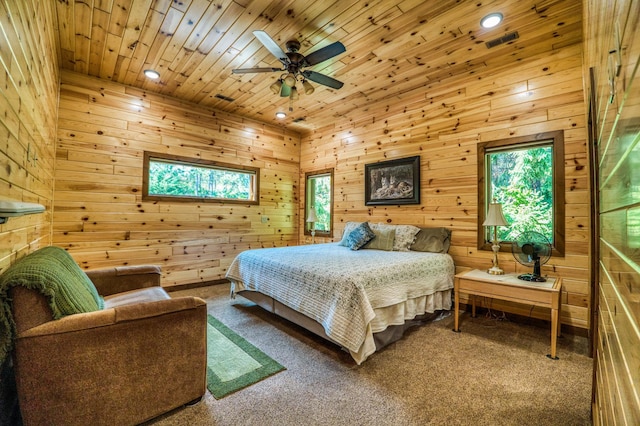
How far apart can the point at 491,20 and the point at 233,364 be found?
143 inches

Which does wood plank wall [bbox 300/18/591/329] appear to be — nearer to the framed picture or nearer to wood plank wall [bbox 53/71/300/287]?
the framed picture

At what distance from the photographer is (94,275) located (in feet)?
7.94

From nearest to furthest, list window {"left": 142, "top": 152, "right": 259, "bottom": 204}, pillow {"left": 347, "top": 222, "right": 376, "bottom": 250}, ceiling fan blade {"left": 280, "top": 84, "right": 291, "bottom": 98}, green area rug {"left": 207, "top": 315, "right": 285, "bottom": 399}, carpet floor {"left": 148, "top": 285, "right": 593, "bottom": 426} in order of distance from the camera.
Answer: carpet floor {"left": 148, "top": 285, "right": 593, "bottom": 426}
green area rug {"left": 207, "top": 315, "right": 285, "bottom": 399}
ceiling fan blade {"left": 280, "top": 84, "right": 291, "bottom": 98}
pillow {"left": 347, "top": 222, "right": 376, "bottom": 250}
window {"left": 142, "top": 152, "right": 259, "bottom": 204}

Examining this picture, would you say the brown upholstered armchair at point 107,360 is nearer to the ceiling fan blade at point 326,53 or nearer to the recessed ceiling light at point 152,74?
the ceiling fan blade at point 326,53

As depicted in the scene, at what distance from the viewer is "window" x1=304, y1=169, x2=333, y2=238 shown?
5.20m

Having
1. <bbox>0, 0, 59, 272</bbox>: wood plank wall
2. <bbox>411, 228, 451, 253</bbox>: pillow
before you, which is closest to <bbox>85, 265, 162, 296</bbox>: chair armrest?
<bbox>0, 0, 59, 272</bbox>: wood plank wall

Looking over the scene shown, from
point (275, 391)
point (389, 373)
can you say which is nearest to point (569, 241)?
point (389, 373)

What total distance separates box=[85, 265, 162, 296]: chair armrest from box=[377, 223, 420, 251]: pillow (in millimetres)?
2738

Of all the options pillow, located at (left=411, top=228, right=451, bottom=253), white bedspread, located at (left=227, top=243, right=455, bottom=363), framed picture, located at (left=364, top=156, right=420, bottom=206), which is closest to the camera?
white bedspread, located at (left=227, top=243, right=455, bottom=363)

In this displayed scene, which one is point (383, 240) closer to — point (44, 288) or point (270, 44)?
point (270, 44)

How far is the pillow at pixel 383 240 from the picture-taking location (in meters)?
3.67

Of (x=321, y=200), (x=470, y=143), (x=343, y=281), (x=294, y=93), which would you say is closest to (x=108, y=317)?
(x=343, y=281)

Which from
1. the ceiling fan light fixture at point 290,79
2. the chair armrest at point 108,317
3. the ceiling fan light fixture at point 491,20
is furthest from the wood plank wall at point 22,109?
the ceiling fan light fixture at point 491,20

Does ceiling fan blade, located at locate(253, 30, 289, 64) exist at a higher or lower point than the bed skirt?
higher
